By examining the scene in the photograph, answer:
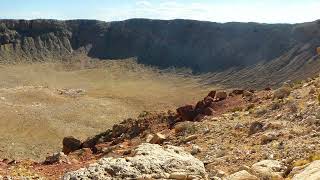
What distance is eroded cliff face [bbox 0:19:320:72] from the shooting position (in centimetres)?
14438

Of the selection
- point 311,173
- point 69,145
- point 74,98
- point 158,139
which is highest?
point 311,173

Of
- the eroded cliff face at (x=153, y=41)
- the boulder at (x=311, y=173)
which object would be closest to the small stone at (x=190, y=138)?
the boulder at (x=311, y=173)

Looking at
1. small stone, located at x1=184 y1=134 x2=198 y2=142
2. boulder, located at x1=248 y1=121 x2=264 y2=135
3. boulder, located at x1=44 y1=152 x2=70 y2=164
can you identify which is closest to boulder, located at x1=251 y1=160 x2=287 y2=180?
boulder, located at x1=248 y1=121 x2=264 y2=135

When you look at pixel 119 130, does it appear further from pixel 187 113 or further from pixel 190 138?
pixel 190 138

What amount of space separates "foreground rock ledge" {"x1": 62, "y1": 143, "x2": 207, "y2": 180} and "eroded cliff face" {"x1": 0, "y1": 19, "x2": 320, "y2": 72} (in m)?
125

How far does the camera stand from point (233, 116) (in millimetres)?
25547

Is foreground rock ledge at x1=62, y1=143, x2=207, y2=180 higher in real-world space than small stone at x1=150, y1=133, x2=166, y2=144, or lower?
higher

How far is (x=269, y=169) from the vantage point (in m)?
14.7

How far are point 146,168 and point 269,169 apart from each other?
402cm

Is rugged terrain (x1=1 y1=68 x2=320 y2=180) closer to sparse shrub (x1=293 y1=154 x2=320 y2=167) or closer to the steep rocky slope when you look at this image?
sparse shrub (x1=293 y1=154 x2=320 y2=167)

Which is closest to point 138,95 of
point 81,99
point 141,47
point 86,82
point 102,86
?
point 81,99

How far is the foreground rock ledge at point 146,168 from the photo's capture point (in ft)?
40.4

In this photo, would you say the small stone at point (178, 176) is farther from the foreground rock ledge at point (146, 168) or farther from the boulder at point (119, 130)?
the boulder at point (119, 130)

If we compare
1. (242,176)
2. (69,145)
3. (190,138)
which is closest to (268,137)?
(190,138)
